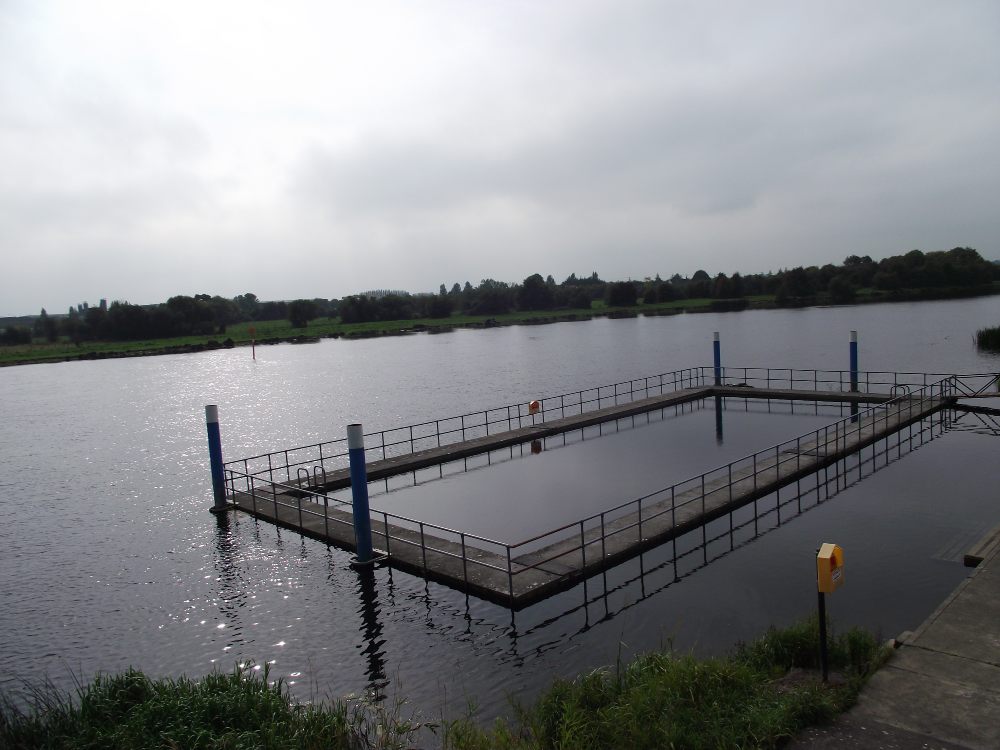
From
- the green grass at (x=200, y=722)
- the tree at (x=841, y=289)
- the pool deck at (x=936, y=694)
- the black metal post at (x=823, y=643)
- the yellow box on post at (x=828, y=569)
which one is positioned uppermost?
the tree at (x=841, y=289)

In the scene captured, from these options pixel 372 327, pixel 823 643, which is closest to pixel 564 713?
pixel 823 643

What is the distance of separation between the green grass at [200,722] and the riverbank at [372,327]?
105 meters

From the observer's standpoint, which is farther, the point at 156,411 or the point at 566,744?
the point at 156,411

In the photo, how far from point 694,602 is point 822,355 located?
52909 millimetres

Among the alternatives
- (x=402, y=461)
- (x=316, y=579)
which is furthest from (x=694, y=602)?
(x=402, y=461)

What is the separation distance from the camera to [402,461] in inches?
950

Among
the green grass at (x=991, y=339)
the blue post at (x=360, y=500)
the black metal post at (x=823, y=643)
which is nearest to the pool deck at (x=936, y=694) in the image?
the black metal post at (x=823, y=643)

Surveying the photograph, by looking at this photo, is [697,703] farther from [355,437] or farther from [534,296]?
[534,296]

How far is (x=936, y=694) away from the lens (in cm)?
730

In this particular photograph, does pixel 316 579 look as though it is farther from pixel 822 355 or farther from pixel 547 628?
pixel 822 355

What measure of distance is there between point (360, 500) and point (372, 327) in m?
137

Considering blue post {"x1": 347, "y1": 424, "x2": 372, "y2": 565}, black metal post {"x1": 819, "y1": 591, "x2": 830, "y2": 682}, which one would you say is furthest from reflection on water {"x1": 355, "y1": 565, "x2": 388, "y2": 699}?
black metal post {"x1": 819, "y1": 591, "x2": 830, "y2": 682}

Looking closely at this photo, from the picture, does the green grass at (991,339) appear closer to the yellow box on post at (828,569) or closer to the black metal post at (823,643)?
the yellow box on post at (828,569)

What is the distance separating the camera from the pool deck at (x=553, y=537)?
12.8 meters
